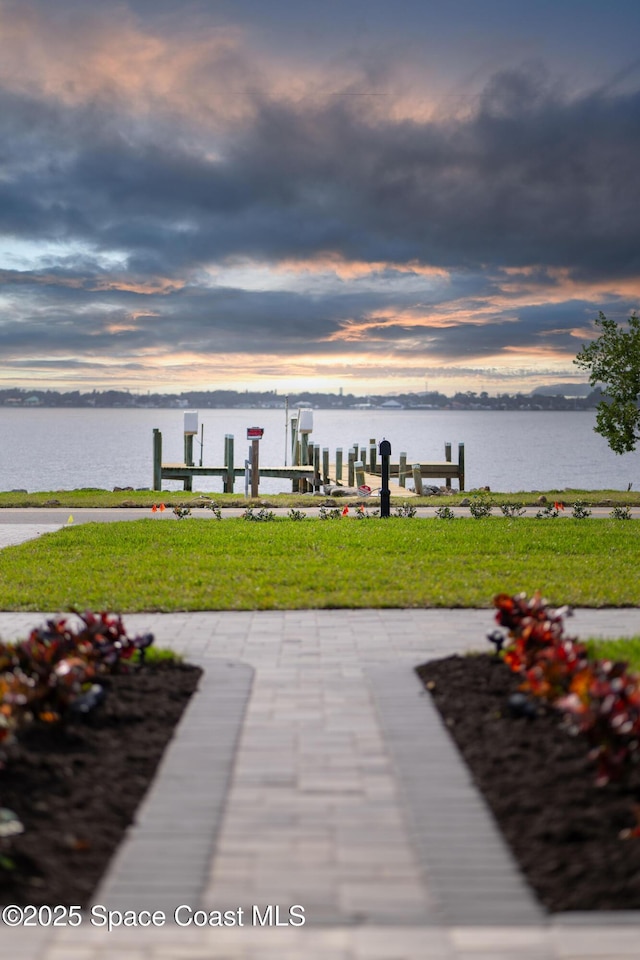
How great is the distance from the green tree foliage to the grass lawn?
1717 millimetres

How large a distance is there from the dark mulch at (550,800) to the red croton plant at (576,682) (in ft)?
0.37

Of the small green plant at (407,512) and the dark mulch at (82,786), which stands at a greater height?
the small green plant at (407,512)

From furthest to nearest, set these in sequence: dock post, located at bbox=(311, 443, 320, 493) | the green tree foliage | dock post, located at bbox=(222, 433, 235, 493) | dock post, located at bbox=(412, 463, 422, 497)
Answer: dock post, located at bbox=(311, 443, 320, 493) → dock post, located at bbox=(222, 433, 235, 493) → dock post, located at bbox=(412, 463, 422, 497) → the green tree foliage

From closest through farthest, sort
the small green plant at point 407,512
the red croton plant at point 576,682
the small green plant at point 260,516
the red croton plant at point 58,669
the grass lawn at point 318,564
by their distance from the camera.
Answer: the red croton plant at point 576,682
the red croton plant at point 58,669
the grass lawn at point 318,564
the small green plant at point 260,516
the small green plant at point 407,512

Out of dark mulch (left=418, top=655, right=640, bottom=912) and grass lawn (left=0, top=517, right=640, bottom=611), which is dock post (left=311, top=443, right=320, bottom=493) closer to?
grass lawn (left=0, top=517, right=640, bottom=611)

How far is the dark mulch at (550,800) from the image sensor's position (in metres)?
3.17

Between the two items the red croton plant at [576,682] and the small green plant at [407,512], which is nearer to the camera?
the red croton plant at [576,682]

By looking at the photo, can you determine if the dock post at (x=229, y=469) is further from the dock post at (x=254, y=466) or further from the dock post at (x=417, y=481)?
the dock post at (x=254, y=466)

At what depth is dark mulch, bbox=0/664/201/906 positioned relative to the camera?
10.5ft

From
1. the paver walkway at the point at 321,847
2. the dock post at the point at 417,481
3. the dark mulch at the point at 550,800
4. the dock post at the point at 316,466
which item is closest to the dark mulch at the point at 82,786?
the paver walkway at the point at 321,847

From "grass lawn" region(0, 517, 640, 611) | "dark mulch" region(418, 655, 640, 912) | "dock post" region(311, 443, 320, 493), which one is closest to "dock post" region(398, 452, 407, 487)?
"dock post" region(311, 443, 320, 493)

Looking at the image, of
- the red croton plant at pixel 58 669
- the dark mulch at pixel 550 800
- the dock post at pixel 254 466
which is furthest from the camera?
the dock post at pixel 254 466

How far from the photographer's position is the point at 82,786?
13.0 feet

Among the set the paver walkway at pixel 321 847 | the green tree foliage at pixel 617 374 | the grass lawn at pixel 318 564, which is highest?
the green tree foliage at pixel 617 374
